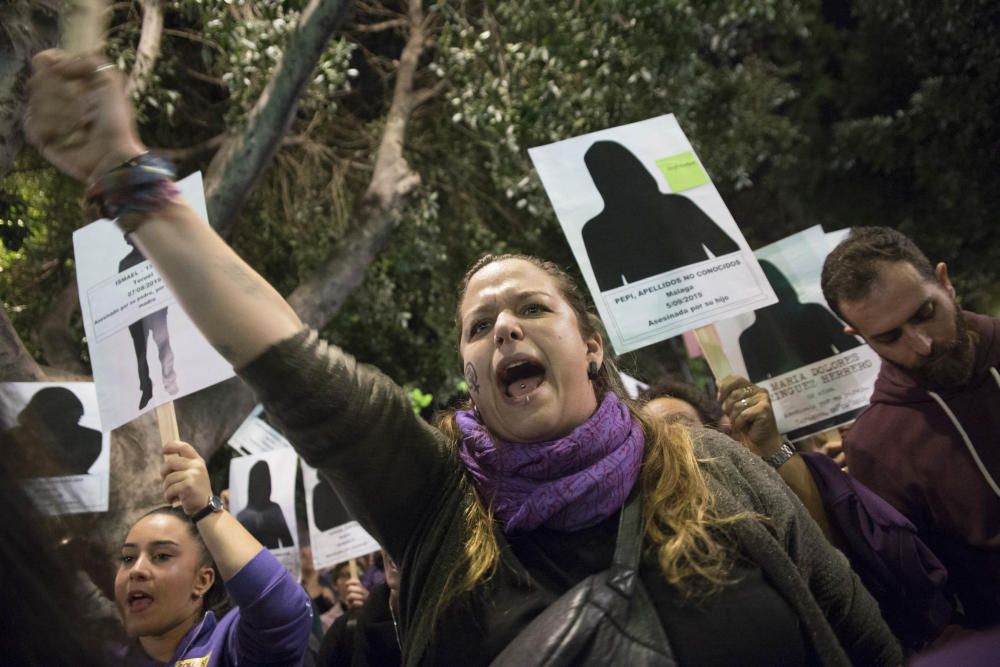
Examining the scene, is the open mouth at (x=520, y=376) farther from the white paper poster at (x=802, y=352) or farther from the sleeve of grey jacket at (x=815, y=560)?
the white paper poster at (x=802, y=352)

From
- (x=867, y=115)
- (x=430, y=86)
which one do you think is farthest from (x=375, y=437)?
(x=867, y=115)

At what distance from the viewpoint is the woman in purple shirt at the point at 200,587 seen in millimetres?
2227

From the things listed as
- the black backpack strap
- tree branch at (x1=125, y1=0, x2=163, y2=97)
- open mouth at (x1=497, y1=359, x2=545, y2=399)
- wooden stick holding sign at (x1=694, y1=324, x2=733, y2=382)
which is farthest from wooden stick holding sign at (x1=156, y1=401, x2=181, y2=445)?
tree branch at (x1=125, y1=0, x2=163, y2=97)

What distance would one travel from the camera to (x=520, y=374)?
187 cm

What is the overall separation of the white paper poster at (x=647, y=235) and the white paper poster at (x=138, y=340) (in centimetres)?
132

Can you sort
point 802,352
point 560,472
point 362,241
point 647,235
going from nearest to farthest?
1. point 560,472
2. point 647,235
3. point 802,352
4. point 362,241

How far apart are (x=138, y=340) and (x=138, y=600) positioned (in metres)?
0.86

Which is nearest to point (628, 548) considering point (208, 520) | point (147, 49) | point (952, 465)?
point (208, 520)

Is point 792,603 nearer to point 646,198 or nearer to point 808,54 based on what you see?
point 646,198

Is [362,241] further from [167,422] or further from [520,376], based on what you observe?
[520,376]

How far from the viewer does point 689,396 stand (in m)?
3.37

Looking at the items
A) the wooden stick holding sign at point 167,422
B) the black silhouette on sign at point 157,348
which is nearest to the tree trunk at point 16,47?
the black silhouette on sign at point 157,348

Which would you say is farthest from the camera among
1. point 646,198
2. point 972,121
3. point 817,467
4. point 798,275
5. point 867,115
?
point 867,115

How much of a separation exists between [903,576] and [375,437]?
1490 millimetres
